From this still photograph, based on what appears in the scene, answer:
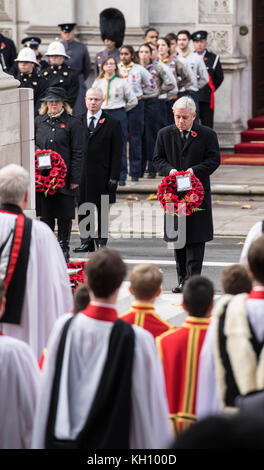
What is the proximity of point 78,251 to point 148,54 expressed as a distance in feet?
19.4

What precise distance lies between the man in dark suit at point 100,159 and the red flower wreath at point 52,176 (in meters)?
0.90

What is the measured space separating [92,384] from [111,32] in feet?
51.2

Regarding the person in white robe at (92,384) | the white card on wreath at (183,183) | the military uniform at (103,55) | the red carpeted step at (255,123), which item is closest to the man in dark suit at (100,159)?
the white card on wreath at (183,183)

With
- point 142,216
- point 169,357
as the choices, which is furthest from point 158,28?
point 169,357

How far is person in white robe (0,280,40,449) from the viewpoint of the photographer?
486 centimetres

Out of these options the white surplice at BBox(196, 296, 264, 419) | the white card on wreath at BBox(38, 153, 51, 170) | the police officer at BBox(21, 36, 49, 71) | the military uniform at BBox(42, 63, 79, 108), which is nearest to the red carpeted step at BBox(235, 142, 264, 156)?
the military uniform at BBox(42, 63, 79, 108)

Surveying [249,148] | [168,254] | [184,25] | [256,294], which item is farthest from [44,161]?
[184,25]

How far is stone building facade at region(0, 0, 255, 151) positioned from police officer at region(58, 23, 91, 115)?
1.29m

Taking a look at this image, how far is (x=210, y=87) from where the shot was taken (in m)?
19.9

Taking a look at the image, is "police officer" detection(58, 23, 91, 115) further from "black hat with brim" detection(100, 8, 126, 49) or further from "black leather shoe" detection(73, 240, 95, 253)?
"black leather shoe" detection(73, 240, 95, 253)

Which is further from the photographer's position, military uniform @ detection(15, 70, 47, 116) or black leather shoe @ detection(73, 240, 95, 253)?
military uniform @ detection(15, 70, 47, 116)

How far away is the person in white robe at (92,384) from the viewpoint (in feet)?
15.1
